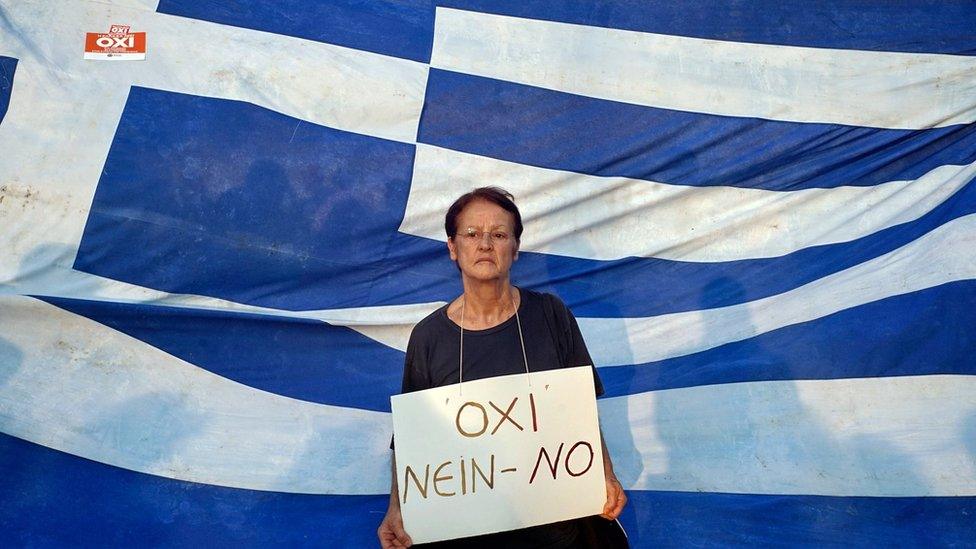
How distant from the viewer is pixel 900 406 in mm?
2248

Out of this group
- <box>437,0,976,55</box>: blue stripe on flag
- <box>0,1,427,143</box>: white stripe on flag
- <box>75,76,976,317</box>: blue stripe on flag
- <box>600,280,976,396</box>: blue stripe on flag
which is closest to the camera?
<box>600,280,976,396</box>: blue stripe on flag

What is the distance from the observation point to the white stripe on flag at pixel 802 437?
2.19 meters

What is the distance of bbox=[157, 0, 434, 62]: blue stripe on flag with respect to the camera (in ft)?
8.50

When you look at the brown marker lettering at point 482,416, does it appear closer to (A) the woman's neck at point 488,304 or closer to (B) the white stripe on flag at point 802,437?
(A) the woman's neck at point 488,304

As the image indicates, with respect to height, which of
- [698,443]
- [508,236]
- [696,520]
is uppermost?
[508,236]

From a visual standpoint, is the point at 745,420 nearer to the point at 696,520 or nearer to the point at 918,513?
the point at 696,520

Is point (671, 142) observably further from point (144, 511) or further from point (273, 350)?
point (144, 511)

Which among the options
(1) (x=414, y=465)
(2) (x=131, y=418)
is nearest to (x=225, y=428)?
(2) (x=131, y=418)

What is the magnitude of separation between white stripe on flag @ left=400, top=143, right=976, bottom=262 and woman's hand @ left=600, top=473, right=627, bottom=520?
1015mm

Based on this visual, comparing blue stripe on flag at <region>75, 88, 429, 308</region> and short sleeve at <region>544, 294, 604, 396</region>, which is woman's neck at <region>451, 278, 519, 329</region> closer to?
short sleeve at <region>544, 294, 604, 396</region>

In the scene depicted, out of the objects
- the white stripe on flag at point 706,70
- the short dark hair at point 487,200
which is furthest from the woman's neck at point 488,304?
the white stripe on flag at point 706,70

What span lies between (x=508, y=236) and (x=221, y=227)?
106 centimetres

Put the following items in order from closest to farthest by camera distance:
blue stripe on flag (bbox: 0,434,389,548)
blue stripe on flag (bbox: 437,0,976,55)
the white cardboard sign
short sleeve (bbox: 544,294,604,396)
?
the white cardboard sign, short sleeve (bbox: 544,294,604,396), blue stripe on flag (bbox: 0,434,389,548), blue stripe on flag (bbox: 437,0,976,55)

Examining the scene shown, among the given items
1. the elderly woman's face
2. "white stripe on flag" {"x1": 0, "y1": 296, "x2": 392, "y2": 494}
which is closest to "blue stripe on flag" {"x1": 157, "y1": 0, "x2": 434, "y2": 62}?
"white stripe on flag" {"x1": 0, "y1": 296, "x2": 392, "y2": 494}
